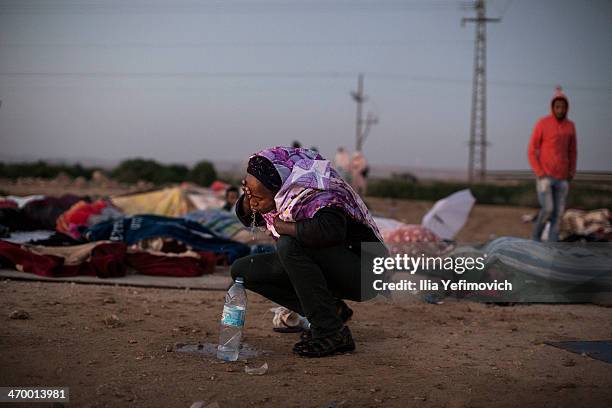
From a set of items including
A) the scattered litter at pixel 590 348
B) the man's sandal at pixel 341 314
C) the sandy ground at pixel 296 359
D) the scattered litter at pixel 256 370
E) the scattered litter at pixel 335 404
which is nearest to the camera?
the scattered litter at pixel 335 404

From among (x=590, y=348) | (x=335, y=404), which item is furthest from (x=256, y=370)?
(x=590, y=348)

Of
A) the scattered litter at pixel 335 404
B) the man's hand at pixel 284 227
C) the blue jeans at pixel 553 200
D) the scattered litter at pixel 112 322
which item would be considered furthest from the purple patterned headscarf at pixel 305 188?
the blue jeans at pixel 553 200

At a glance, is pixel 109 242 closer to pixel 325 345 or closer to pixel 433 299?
pixel 433 299

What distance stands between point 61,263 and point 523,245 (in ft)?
14.3

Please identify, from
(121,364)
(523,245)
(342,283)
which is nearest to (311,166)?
(342,283)

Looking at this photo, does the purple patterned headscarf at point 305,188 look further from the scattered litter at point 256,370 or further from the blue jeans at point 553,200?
the blue jeans at point 553,200

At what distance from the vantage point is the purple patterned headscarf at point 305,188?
12.2 feet

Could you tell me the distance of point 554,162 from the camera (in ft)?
27.9

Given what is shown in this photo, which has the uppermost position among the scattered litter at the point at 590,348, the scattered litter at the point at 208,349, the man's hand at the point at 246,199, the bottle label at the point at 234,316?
the man's hand at the point at 246,199

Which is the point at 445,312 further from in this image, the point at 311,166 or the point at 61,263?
the point at 61,263

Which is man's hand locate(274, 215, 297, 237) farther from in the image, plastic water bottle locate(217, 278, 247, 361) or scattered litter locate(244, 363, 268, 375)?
scattered litter locate(244, 363, 268, 375)

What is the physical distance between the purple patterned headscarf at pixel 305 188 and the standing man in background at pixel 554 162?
17.7 ft

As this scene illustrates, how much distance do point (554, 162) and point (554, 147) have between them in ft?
0.63

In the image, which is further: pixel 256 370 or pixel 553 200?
pixel 553 200
